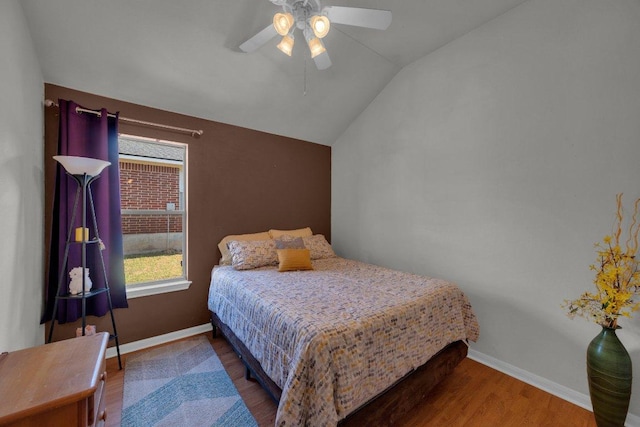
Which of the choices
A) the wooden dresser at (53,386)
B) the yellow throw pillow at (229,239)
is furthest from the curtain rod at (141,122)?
the wooden dresser at (53,386)

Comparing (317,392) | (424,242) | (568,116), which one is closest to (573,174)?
(568,116)

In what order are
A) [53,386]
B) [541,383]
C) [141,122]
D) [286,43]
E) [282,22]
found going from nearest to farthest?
[53,386], [282,22], [286,43], [541,383], [141,122]

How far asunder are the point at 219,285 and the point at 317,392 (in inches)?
62.2

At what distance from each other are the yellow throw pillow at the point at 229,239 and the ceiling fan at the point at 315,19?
6.36 ft

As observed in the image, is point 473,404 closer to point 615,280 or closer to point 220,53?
point 615,280

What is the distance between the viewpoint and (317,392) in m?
1.22

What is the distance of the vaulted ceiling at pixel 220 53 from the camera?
1.89m

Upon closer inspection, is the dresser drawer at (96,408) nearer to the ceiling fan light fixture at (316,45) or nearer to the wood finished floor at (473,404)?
the wood finished floor at (473,404)

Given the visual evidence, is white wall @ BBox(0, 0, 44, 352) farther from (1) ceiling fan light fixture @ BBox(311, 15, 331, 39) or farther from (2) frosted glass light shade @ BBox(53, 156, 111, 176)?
(1) ceiling fan light fixture @ BBox(311, 15, 331, 39)

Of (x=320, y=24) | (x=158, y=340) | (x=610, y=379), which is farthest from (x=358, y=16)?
(x=158, y=340)

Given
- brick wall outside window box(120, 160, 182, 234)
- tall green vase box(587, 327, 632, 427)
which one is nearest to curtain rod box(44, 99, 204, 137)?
brick wall outside window box(120, 160, 182, 234)

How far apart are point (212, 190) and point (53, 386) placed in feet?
7.21

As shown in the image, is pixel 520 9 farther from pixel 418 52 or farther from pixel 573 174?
pixel 573 174

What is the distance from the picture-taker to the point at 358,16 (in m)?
1.62
